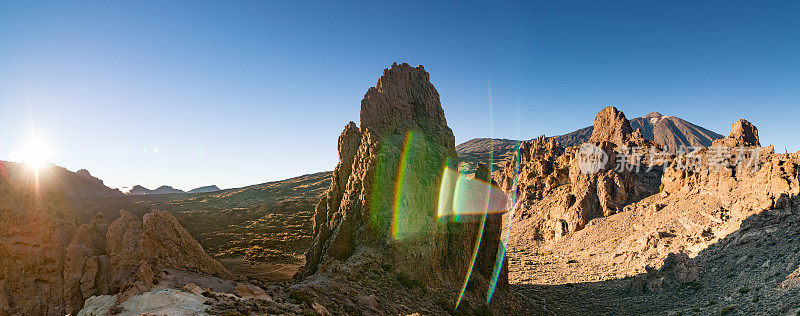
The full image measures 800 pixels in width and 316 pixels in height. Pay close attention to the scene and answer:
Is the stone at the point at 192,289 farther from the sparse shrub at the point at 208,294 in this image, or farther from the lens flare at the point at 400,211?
the lens flare at the point at 400,211

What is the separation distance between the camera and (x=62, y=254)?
17344 mm

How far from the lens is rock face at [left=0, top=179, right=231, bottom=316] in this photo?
16156 millimetres

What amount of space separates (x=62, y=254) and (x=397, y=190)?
61.6ft

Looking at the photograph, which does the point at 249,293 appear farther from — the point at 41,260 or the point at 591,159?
the point at 591,159

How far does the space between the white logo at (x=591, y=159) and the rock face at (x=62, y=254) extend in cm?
9119

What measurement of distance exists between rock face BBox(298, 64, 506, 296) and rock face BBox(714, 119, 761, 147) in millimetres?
81805

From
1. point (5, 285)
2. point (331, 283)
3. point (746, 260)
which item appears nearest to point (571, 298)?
point (746, 260)

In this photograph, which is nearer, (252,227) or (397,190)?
(397,190)

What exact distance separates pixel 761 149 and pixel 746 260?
30.9 meters

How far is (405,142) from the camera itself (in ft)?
93.7

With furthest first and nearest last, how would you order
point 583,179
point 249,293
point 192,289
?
1. point 583,179
2. point 249,293
3. point 192,289

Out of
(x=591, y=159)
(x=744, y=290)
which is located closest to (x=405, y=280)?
(x=744, y=290)

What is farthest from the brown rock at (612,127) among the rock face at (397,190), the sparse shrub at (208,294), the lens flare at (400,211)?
the sparse shrub at (208,294)

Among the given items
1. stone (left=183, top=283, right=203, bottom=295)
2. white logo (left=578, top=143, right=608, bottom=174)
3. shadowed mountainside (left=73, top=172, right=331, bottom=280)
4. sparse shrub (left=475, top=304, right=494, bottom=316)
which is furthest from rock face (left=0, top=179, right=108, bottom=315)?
white logo (left=578, top=143, right=608, bottom=174)
